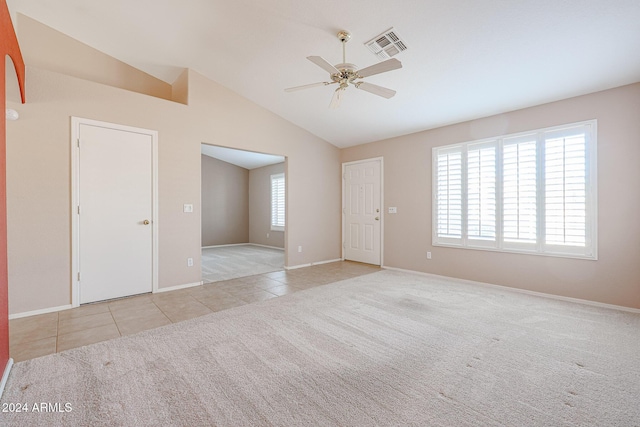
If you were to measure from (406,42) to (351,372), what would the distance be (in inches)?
130

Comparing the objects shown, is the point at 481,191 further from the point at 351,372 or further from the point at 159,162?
the point at 159,162

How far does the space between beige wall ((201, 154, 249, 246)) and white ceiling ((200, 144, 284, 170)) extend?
1.13ft

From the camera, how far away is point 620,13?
239 centimetres

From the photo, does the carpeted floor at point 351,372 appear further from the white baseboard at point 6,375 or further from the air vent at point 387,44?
the air vent at point 387,44

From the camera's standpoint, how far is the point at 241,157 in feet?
28.0

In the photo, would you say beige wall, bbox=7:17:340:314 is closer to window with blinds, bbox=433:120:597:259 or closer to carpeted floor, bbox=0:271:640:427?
carpeted floor, bbox=0:271:640:427

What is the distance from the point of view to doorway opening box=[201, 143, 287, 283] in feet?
28.0

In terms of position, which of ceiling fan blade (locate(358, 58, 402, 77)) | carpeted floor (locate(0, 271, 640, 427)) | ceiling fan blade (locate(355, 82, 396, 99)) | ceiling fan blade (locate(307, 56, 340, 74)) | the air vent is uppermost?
the air vent

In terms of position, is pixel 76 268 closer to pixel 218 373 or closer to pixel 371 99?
pixel 218 373

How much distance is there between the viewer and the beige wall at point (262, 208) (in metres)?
8.86

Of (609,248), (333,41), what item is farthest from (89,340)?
(609,248)

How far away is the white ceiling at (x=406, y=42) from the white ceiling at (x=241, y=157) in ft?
11.2

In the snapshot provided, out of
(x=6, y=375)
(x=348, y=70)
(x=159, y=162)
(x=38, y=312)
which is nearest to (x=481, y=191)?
(x=348, y=70)

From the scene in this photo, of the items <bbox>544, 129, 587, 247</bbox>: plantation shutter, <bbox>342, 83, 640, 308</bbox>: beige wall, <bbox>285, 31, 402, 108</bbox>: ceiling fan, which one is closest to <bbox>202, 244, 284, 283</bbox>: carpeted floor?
<bbox>342, 83, 640, 308</bbox>: beige wall
